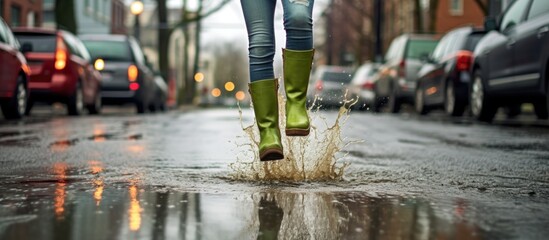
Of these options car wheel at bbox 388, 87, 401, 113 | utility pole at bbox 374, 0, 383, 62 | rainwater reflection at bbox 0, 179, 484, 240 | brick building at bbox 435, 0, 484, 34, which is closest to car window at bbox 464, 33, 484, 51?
car wheel at bbox 388, 87, 401, 113

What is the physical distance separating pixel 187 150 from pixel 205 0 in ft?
112

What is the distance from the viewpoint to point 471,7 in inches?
2261

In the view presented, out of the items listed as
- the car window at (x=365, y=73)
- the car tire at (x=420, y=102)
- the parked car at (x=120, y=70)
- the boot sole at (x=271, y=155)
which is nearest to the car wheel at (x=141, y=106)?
the parked car at (x=120, y=70)

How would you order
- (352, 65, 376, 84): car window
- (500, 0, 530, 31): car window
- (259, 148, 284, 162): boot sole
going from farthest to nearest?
1. (352, 65, 376, 84): car window
2. (500, 0, 530, 31): car window
3. (259, 148, 284, 162): boot sole

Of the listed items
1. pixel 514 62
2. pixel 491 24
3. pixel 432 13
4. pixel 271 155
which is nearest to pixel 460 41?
pixel 491 24

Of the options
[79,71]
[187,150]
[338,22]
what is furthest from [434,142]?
[338,22]

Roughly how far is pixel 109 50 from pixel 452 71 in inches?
296

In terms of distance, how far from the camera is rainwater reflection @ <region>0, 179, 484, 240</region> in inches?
108

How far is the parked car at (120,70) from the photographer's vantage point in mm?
18250

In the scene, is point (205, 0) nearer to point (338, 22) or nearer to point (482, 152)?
point (338, 22)

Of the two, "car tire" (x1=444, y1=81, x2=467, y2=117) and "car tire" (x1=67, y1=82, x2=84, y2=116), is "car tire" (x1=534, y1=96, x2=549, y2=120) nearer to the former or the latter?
"car tire" (x1=444, y1=81, x2=467, y2=117)

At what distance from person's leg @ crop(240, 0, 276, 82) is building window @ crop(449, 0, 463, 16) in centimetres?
5451

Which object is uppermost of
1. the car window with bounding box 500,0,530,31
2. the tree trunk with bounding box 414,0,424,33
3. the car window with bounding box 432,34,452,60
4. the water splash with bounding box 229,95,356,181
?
the tree trunk with bounding box 414,0,424,33

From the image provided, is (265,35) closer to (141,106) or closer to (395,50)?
(141,106)
